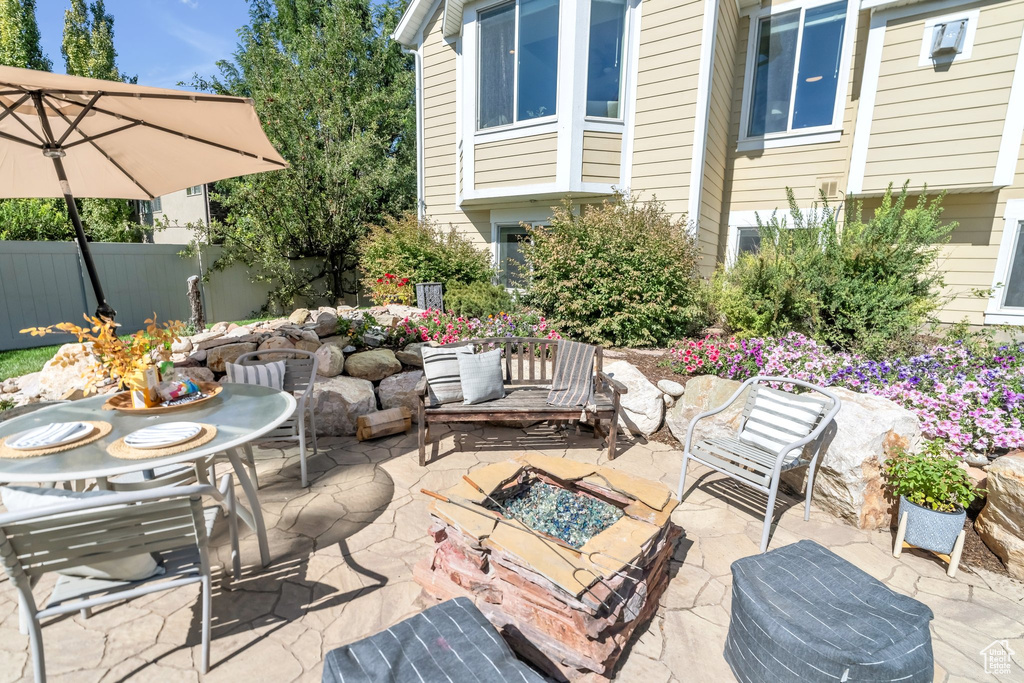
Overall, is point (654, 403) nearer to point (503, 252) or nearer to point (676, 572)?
point (676, 572)

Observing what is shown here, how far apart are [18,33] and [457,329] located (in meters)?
20.2

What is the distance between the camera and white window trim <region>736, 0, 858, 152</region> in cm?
674

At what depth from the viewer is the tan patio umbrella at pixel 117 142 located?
9.46 feet

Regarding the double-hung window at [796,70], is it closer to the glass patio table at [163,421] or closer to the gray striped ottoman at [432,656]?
the glass patio table at [163,421]

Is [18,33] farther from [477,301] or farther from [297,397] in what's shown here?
[297,397]

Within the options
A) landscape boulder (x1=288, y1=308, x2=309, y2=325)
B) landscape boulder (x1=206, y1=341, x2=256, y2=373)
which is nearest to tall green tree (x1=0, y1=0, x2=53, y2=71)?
landscape boulder (x1=288, y1=308, x2=309, y2=325)

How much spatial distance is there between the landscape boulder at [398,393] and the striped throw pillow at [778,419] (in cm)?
320

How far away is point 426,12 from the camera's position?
8648 millimetres

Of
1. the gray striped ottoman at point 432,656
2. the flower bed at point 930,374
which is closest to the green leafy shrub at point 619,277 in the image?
the flower bed at point 930,374

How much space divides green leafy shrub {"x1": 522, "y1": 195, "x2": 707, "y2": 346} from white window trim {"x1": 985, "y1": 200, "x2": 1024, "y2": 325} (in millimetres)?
3828

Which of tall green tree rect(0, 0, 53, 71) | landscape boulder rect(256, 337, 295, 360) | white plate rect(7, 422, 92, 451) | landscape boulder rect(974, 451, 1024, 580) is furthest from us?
tall green tree rect(0, 0, 53, 71)

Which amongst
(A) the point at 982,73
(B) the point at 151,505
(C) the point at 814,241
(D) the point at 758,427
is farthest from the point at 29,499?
(A) the point at 982,73

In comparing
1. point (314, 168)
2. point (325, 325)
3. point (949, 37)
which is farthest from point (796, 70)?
point (314, 168)

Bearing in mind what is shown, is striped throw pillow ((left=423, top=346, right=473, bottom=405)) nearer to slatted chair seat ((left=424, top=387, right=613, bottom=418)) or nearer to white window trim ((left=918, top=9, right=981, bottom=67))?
slatted chair seat ((left=424, top=387, right=613, bottom=418))
